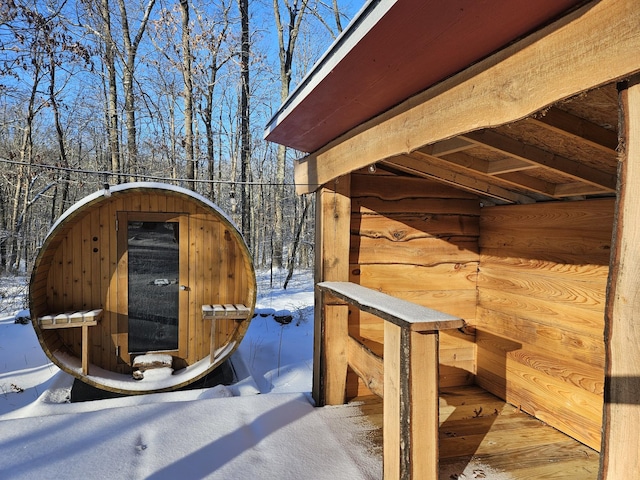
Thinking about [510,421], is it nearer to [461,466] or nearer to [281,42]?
[461,466]

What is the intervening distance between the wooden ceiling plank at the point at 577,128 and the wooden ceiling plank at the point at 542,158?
294mm

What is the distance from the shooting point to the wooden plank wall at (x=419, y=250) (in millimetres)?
3117

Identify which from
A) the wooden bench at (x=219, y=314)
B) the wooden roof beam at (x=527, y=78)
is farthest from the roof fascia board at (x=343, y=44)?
the wooden bench at (x=219, y=314)

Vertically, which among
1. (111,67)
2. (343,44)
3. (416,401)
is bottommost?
(416,401)

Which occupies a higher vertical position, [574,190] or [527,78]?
[527,78]

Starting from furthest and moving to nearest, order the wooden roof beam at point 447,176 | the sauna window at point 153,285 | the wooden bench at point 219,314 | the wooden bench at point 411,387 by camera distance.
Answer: the sauna window at point 153,285
the wooden bench at point 219,314
the wooden roof beam at point 447,176
the wooden bench at point 411,387


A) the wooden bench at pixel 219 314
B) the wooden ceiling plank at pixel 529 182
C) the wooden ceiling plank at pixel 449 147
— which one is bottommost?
the wooden bench at pixel 219 314

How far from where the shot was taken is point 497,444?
2.49 metres

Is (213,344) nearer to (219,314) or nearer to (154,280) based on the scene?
(219,314)

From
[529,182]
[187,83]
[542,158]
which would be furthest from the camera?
[187,83]

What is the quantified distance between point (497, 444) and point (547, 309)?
3.08 feet

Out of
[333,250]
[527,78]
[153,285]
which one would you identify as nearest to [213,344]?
[153,285]

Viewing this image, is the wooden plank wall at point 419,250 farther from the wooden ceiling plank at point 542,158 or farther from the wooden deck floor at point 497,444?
the wooden ceiling plank at point 542,158

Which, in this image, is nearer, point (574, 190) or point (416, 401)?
point (416, 401)
